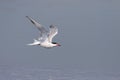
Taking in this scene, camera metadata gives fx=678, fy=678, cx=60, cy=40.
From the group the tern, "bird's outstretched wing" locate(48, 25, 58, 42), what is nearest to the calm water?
the tern

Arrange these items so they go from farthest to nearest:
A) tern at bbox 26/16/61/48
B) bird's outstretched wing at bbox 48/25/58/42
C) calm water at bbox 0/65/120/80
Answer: calm water at bbox 0/65/120/80 < tern at bbox 26/16/61/48 < bird's outstretched wing at bbox 48/25/58/42

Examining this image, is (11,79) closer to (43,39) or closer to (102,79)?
(102,79)

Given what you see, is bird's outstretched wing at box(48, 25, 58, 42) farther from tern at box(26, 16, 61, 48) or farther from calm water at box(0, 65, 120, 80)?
calm water at box(0, 65, 120, 80)

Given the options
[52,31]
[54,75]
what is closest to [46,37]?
[52,31]

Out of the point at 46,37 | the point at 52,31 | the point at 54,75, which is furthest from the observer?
the point at 54,75

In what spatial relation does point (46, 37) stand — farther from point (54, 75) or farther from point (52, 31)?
point (54, 75)

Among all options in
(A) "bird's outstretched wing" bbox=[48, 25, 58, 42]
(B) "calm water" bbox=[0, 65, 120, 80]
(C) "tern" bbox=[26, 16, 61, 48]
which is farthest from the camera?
(B) "calm water" bbox=[0, 65, 120, 80]

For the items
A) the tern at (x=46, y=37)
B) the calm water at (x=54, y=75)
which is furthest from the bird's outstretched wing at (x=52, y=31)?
the calm water at (x=54, y=75)

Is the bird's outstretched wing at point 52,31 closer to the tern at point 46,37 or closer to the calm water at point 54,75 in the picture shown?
the tern at point 46,37

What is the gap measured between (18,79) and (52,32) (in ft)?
130

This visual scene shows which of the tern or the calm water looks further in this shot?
the calm water

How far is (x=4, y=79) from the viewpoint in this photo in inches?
3319

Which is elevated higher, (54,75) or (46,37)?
(54,75)

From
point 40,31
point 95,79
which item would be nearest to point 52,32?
point 40,31
